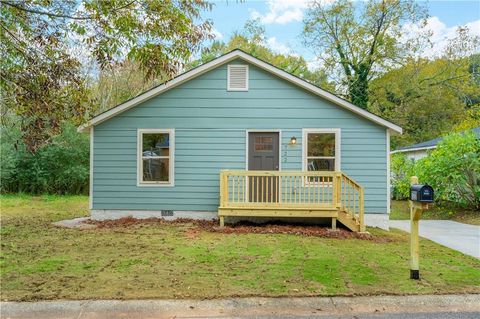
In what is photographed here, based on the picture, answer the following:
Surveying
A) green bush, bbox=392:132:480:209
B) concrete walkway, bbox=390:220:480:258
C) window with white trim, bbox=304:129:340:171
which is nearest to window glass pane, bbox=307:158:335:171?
window with white trim, bbox=304:129:340:171

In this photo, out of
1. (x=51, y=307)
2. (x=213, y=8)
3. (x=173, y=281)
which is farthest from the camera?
(x=213, y=8)

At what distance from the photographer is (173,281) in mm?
4375

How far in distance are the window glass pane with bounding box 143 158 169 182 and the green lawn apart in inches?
70.2

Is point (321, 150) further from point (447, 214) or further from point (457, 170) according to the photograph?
point (447, 214)

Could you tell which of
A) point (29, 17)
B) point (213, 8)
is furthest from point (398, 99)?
point (29, 17)

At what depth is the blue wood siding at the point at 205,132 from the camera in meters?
9.30

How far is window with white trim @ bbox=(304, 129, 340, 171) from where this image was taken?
30.3ft

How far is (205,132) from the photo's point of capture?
9461 mm

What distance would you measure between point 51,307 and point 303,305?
253cm

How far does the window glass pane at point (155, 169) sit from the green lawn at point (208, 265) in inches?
70.2

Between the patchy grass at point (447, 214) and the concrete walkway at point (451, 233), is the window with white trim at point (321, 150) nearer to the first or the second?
the concrete walkway at point (451, 233)

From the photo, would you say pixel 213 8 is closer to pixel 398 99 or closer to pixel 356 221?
pixel 356 221

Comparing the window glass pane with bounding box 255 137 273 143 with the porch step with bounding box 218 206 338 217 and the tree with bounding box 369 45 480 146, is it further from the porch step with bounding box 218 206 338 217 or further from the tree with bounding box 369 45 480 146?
the tree with bounding box 369 45 480 146

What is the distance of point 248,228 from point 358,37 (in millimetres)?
16724
